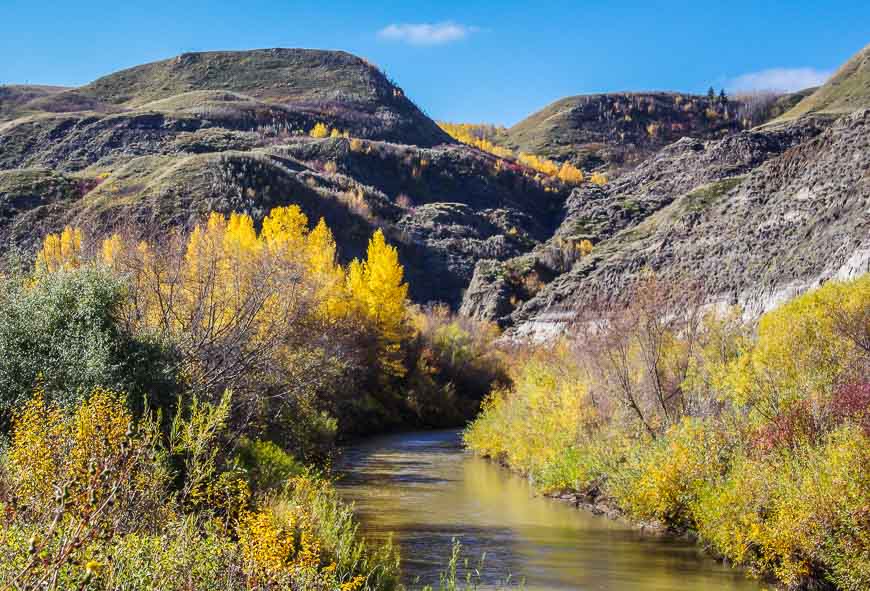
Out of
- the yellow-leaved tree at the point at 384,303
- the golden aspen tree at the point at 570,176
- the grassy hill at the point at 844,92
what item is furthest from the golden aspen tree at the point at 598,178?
the yellow-leaved tree at the point at 384,303

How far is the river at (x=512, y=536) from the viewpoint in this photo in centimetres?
1727

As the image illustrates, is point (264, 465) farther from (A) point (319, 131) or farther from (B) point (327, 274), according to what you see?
(A) point (319, 131)

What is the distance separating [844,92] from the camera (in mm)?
114125

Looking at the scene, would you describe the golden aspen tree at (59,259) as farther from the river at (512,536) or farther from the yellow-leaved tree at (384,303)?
the yellow-leaved tree at (384,303)

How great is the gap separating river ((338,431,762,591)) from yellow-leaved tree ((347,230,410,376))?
813 inches

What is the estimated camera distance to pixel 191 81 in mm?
172875

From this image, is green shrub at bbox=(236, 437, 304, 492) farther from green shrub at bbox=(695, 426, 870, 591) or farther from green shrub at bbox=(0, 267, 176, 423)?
green shrub at bbox=(695, 426, 870, 591)

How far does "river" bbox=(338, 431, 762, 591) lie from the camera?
17266 mm

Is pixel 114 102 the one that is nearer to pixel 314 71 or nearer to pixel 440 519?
pixel 314 71

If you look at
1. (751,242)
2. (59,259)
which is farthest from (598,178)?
(59,259)

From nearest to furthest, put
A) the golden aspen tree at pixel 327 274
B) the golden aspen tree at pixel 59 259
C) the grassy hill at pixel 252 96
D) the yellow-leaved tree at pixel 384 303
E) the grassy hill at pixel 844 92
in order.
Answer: the golden aspen tree at pixel 59 259 → the golden aspen tree at pixel 327 274 → the yellow-leaved tree at pixel 384 303 → the grassy hill at pixel 844 92 → the grassy hill at pixel 252 96

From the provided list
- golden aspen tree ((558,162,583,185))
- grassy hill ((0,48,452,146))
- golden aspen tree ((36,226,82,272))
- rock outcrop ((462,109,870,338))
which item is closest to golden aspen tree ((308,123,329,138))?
grassy hill ((0,48,452,146))

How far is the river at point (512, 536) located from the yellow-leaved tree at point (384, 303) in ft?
67.8

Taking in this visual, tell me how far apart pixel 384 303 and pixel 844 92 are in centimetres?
8887
